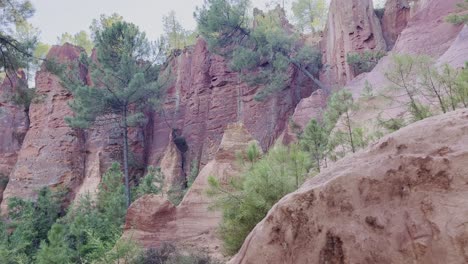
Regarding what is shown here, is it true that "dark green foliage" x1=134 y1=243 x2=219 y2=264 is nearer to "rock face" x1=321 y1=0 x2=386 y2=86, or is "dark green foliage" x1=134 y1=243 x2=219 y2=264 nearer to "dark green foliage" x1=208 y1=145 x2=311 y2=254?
"dark green foliage" x1=208 y1=145 x2=311 y2=254


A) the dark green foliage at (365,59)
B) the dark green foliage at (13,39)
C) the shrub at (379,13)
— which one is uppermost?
the shrub at (379,13)

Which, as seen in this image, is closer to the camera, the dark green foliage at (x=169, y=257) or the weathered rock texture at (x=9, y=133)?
the dark green foliage at (x=169, y=257)

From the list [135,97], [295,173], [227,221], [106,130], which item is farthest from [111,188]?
[295,173]

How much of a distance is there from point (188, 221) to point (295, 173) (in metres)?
6.52

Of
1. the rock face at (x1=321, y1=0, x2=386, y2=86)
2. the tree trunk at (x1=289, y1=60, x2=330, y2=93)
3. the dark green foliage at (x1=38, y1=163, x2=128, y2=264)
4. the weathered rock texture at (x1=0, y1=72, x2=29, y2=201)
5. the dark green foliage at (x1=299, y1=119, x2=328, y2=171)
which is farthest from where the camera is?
the weathered rock texture at (x1=0, y1=72, x2=29, y2=201)

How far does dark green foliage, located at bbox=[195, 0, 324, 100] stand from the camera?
2383 centimetres

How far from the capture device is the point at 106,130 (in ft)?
89.8

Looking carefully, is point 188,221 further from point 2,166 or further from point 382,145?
point 2,166

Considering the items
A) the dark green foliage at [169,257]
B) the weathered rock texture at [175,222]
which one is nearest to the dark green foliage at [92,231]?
the weathered rock texture at [175,222]

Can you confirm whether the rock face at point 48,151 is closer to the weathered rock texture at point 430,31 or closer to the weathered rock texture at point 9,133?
the weathered rock texture at point 9,133

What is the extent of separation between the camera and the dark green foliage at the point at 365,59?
70.7 feet

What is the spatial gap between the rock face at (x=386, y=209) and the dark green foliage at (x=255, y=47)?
19328mm

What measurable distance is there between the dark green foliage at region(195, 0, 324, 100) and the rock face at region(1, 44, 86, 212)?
995 centimetres

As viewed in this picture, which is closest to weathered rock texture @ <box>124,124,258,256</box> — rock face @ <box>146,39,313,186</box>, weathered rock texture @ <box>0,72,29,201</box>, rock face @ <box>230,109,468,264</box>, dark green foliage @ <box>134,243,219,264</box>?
dark green foliage @ <box>134,243,219,264</box>
